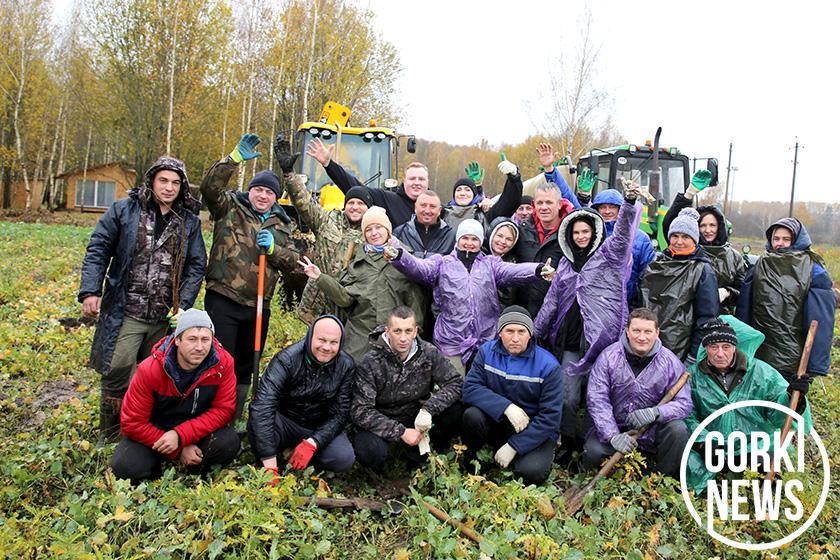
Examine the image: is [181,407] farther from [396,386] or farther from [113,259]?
[396,386]

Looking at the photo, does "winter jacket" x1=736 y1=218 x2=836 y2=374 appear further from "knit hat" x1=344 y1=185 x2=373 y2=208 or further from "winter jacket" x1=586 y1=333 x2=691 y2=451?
"knit hat" x1=344 y1=185 x2=373 y2=208

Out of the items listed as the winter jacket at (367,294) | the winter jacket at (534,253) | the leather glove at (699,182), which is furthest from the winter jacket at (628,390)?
the leather glove at (699,182)

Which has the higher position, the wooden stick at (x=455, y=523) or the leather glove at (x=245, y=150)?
the leather glove at (x=245, y=150)

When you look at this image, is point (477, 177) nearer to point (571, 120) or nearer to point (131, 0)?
point (571, 120)

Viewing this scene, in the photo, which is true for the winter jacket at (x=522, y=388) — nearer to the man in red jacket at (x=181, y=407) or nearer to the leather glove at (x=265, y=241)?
the man in red jacket at (x=181, y=407)

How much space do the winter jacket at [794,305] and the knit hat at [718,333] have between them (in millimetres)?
700

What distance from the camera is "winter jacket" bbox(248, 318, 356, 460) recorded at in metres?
3.72

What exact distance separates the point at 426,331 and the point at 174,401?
6.77ft

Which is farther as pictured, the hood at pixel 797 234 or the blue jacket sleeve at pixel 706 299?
the hood at pixel 797 234

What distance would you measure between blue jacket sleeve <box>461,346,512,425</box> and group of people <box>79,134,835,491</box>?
0.05ft

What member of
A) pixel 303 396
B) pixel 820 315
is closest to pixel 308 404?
Result: pixel 303 396

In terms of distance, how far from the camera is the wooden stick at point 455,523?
3.11 meters

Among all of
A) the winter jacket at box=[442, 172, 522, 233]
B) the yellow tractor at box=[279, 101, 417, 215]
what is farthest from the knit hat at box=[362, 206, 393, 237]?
the yellow tractor at box=[279, 101, 417, 215]

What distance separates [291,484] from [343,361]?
950 mm
